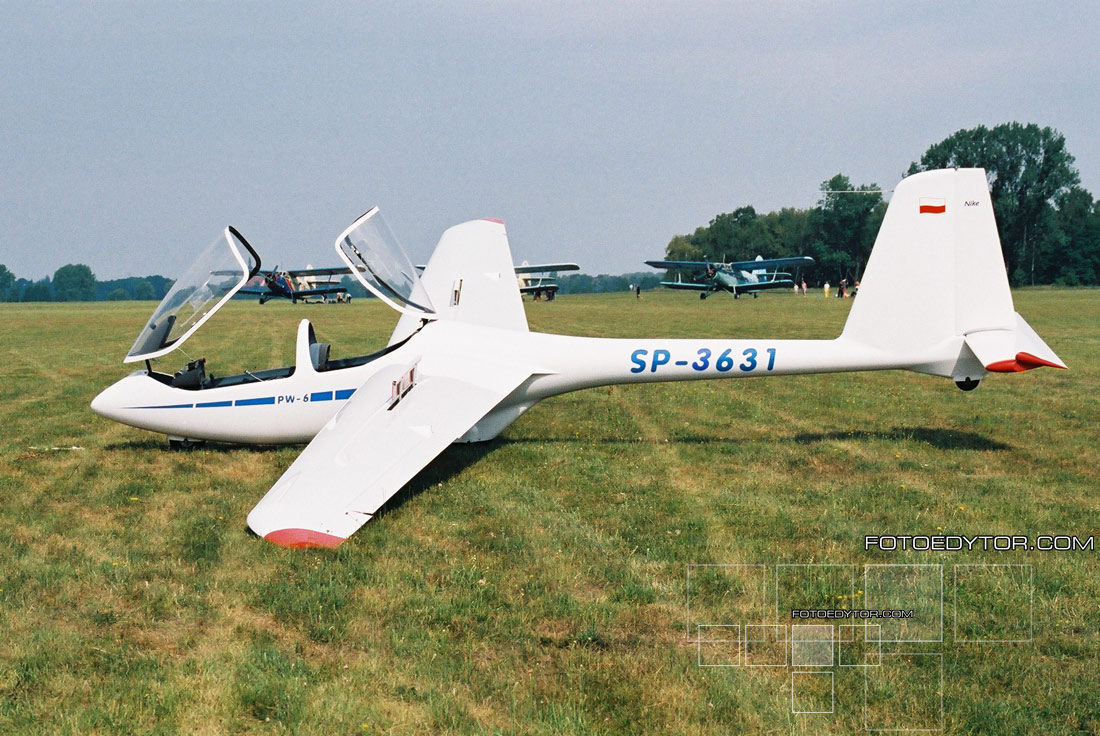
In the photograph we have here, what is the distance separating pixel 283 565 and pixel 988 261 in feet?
25.7

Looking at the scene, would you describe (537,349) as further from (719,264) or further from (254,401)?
(719,264)

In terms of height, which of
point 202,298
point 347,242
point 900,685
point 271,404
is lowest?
point 900,685

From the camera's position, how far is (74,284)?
16725cm

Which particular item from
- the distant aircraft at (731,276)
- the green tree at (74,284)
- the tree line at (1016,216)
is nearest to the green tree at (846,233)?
the tree line at (1016,216)

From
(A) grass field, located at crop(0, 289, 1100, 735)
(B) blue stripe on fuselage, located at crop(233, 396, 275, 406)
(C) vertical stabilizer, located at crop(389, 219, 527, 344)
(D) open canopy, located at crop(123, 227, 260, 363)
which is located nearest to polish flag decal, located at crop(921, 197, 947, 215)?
(A) grass field, located at crop(0, 289, 1100, 735)

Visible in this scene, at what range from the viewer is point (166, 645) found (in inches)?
181

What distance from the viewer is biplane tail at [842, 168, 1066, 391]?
8680mm

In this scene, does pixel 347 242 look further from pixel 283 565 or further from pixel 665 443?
pixel 665 443

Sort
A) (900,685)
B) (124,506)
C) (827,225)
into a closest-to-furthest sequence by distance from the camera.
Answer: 1. (900,685)
2. (124,506)
3. (827,225)

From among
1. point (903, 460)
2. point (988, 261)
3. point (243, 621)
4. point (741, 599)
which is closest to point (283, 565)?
point (243, 621)

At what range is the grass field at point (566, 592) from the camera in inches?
Answer: 154

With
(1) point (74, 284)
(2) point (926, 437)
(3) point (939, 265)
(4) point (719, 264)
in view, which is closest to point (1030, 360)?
(3) point (939, 265)

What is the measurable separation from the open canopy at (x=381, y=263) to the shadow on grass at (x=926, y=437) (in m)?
5.13

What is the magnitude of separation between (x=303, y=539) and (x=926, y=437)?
790cm
